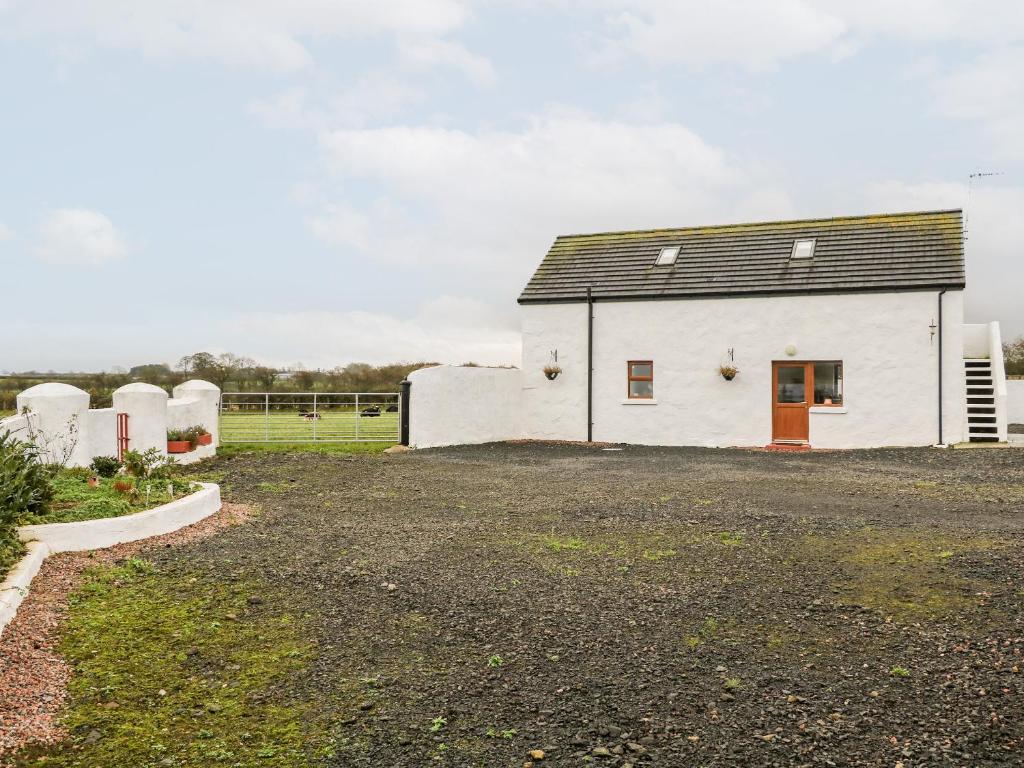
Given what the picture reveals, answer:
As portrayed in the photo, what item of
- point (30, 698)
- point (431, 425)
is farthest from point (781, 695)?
point (431, 425)

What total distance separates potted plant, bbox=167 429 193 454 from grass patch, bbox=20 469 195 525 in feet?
14.8

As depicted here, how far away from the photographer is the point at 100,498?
8.58m

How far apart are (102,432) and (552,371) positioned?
Result: 37.5 feet

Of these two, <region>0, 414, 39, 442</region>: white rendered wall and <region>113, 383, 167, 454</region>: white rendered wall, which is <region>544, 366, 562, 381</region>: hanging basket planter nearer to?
<region>113, 383, 167, 454</region>: white rendered wall

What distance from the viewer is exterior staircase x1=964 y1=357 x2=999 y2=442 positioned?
18.1 meters

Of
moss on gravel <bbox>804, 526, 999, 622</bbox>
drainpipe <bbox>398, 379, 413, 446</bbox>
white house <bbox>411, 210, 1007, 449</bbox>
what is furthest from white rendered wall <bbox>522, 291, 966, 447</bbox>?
moss on gravel <bbox>804, 526, 999, 622</bbox>

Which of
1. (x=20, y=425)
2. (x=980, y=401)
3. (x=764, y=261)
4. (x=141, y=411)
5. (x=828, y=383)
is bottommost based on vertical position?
(x=20, y=425)

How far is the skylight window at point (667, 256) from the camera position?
2155 centimetres

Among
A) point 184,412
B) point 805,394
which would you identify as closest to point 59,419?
point 184,412

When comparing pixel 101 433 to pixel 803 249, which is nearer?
pixel 101 433

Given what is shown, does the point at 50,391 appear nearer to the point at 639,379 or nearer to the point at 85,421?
the point at 85,421

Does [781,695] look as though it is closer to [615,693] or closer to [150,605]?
[615,693]

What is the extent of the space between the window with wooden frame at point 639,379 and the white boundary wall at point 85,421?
1084cm

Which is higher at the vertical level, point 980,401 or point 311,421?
point 980,401
